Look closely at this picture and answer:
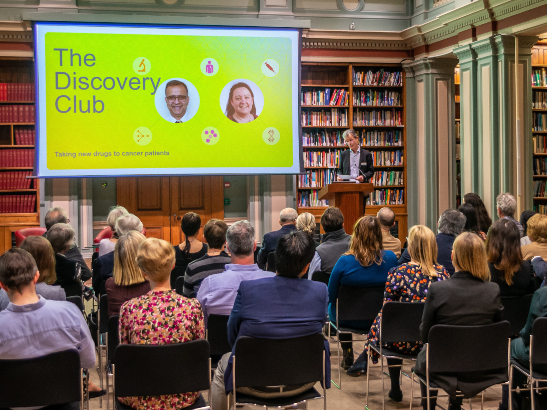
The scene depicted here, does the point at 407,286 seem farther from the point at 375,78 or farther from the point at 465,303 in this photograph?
the point at 375,78

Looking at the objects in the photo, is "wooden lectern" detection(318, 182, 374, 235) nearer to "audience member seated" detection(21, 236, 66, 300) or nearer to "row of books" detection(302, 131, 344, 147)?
"row of books" detection(302, 131, 344, 147)

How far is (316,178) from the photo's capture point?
8883mm

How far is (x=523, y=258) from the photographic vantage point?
13.0 ft

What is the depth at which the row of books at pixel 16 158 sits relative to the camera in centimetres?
809

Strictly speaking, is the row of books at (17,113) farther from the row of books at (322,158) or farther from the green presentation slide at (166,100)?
the row of books at (322,158)

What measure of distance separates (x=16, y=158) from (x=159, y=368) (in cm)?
659

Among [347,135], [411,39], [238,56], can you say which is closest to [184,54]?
[238,56]

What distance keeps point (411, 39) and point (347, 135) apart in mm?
2285

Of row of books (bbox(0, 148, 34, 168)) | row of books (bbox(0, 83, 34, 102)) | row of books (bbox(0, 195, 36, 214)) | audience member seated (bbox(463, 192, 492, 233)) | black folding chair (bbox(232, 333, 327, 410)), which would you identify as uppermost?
row of books (bbox(0, 83, 34, 102))

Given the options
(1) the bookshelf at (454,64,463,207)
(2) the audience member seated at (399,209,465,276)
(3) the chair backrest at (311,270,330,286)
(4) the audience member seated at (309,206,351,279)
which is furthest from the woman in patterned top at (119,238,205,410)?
(1) the bookshelf at (454,64,463,207)

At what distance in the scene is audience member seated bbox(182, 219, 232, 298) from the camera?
3682mm

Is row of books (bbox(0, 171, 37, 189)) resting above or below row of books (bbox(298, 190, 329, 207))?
above

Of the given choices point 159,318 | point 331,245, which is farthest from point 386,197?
point 159,318

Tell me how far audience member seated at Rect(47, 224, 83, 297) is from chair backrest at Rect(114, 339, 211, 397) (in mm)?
1743
